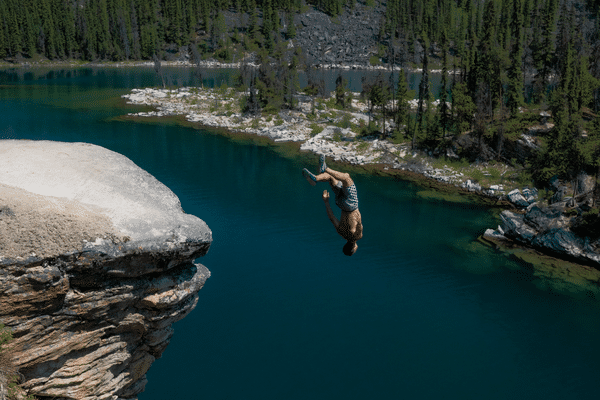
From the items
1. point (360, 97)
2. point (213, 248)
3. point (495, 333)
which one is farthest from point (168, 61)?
point (495, 333)

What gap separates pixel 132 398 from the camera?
19547mm

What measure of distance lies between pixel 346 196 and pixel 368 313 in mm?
24081

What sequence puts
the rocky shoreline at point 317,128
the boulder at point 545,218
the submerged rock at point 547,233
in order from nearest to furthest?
the submerged rock at point 547,233 < the boulder at point 545,218 < the rocky shoreline at point 317,128

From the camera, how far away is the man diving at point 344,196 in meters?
11.8

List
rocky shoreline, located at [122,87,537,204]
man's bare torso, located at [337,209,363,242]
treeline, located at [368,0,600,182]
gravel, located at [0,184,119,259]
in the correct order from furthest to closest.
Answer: rocky shoreline, located at [122,87,537,204] < treeline, located at [368,0,600,182] < man's bare torso, located at [337,209,363,242] < gravel, located at [0,184,119,259]

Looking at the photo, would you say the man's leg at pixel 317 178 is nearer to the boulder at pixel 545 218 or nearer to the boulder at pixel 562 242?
the boulder at pixel 562 242

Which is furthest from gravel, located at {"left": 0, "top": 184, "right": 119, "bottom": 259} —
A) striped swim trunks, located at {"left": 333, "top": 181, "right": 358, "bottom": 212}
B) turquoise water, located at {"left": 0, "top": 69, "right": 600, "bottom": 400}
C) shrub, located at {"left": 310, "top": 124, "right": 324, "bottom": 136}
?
shrub, located at {"left": 310, "top": 124, "right": 324, "bottom": 136}

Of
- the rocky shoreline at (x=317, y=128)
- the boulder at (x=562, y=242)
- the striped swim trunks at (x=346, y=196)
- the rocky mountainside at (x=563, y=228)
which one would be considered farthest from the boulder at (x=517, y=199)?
the striped swim trunks at (x=346, y=196)

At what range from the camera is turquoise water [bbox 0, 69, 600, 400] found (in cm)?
2922

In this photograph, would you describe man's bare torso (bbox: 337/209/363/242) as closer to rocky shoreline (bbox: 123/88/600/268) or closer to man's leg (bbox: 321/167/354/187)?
man's leg (bbox: 321/167/354/187)

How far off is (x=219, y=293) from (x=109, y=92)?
10154 cm

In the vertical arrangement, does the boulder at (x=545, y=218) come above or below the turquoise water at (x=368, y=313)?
above

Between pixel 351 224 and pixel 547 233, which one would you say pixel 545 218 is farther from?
pixel 351 224

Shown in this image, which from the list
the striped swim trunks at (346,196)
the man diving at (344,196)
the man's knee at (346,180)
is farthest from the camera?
the striped swim trunks at (346,196)
